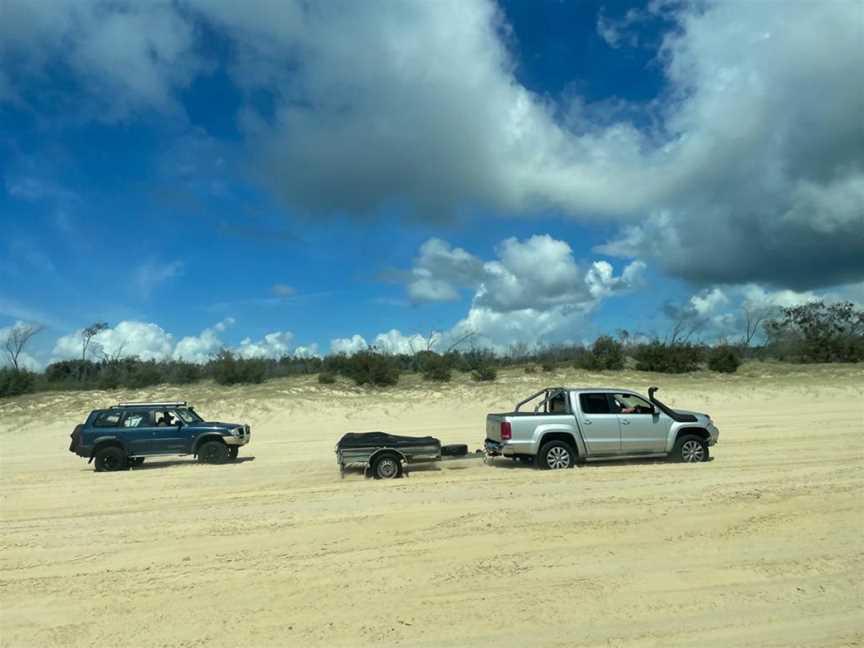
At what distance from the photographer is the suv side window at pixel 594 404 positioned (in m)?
15.3

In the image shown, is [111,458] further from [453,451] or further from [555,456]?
[555,456]

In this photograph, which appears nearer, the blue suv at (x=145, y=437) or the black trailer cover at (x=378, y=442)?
the black trailer cover at (x=378, y=442)

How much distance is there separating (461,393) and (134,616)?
27667 millimetres

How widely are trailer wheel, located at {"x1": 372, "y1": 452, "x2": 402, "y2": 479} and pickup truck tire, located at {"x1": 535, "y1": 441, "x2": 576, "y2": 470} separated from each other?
283 cm

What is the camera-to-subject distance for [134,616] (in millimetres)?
6867

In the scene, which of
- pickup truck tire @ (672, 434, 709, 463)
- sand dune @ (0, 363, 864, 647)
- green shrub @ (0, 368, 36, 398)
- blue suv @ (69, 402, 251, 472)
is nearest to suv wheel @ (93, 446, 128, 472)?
blue suv @ (69, 402, 251, 472)

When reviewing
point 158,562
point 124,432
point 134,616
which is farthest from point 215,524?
point 124,432

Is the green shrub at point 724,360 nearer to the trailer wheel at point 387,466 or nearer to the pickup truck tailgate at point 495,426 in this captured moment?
the pickup truck tailgate at point 495,426

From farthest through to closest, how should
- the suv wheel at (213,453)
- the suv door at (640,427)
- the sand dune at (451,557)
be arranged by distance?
1. the suv wheel at (213,453)
2. the suv door at (640,427)
3. the sand dune at (451,557)

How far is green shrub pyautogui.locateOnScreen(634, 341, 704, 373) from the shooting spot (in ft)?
131

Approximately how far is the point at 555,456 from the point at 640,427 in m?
1.96

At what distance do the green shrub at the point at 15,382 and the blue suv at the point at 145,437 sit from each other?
1985 centimetres

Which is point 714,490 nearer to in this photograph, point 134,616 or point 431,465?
point 431,465

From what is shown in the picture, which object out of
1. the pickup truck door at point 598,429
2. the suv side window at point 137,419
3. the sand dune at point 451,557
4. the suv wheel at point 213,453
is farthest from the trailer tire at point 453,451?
the suv side window at point 137,419
